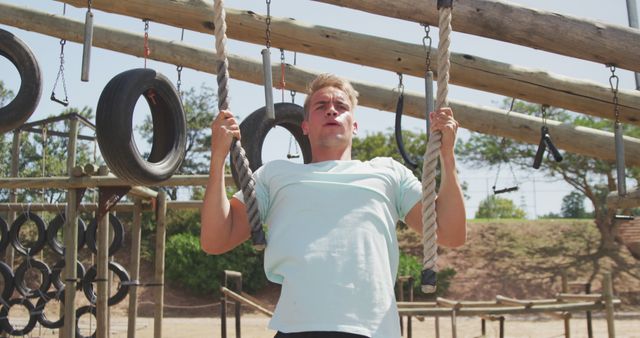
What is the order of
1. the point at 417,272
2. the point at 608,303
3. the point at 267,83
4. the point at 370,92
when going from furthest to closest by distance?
the point at 417,272 → the point at 608,303 → the point at 370,92 → the point at 267,83

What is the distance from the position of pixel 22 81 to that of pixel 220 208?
359 cm

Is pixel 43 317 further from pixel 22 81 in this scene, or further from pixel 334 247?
pixel 334 247

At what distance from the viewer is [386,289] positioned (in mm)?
1962

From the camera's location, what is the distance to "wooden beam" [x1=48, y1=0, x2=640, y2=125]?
471 centimetres

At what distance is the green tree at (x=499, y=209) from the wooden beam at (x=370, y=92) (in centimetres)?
2536

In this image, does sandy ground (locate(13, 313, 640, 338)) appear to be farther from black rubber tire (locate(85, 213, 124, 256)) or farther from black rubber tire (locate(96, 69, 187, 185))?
black rubber tire (locate(96, 69, 187, 185))

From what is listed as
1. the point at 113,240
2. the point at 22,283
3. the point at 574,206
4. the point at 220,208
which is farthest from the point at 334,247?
the point at 574,206

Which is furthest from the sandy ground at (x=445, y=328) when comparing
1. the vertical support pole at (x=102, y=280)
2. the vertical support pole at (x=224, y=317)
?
the vertical support pole at (x=102, y=280)

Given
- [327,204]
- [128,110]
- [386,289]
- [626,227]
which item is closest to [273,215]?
[327,204]

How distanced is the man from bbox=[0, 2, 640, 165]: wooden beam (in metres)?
3.46

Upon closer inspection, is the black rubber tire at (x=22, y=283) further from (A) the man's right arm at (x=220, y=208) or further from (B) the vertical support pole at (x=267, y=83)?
(A) the man's right arm at (x=220, y=208)

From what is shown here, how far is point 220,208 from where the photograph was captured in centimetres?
214

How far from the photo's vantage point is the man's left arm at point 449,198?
218 centimetres

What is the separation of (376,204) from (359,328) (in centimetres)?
38
